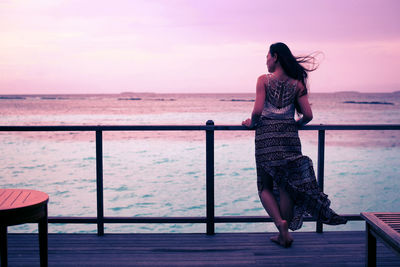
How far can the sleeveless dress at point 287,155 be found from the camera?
102 inches

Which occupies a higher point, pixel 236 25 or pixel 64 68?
pixel 236 25

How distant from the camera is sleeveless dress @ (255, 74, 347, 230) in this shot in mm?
2596

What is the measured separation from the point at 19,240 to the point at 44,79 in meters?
29.6

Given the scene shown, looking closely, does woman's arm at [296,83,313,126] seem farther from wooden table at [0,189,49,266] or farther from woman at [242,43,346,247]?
wooden table at [0,189,49,266]

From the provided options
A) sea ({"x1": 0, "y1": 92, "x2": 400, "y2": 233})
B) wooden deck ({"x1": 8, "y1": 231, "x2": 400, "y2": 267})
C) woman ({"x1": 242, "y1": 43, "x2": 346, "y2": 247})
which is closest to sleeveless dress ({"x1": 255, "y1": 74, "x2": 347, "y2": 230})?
woman ({"x1": 242, "y1": 43, "x2": 346, "y2": 247})

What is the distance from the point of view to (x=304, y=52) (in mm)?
2621

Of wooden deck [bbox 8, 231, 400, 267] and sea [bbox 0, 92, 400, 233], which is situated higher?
wooden deck [bbox 8, 231, 400, 267]

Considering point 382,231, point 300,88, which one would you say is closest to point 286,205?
point 300,88

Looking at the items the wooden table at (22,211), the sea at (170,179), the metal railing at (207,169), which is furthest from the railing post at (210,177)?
the sea at (170,179)

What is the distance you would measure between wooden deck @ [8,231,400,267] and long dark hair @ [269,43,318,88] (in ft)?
3.95

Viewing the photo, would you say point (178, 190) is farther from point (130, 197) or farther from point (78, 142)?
point (78, 142)

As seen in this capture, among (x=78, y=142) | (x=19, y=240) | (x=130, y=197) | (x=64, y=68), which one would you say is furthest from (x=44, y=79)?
(x=19, y=240)

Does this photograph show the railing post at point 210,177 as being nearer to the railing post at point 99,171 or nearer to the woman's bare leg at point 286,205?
the woman's bare leg at point 286,205

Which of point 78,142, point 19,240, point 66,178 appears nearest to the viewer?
point 19,240
